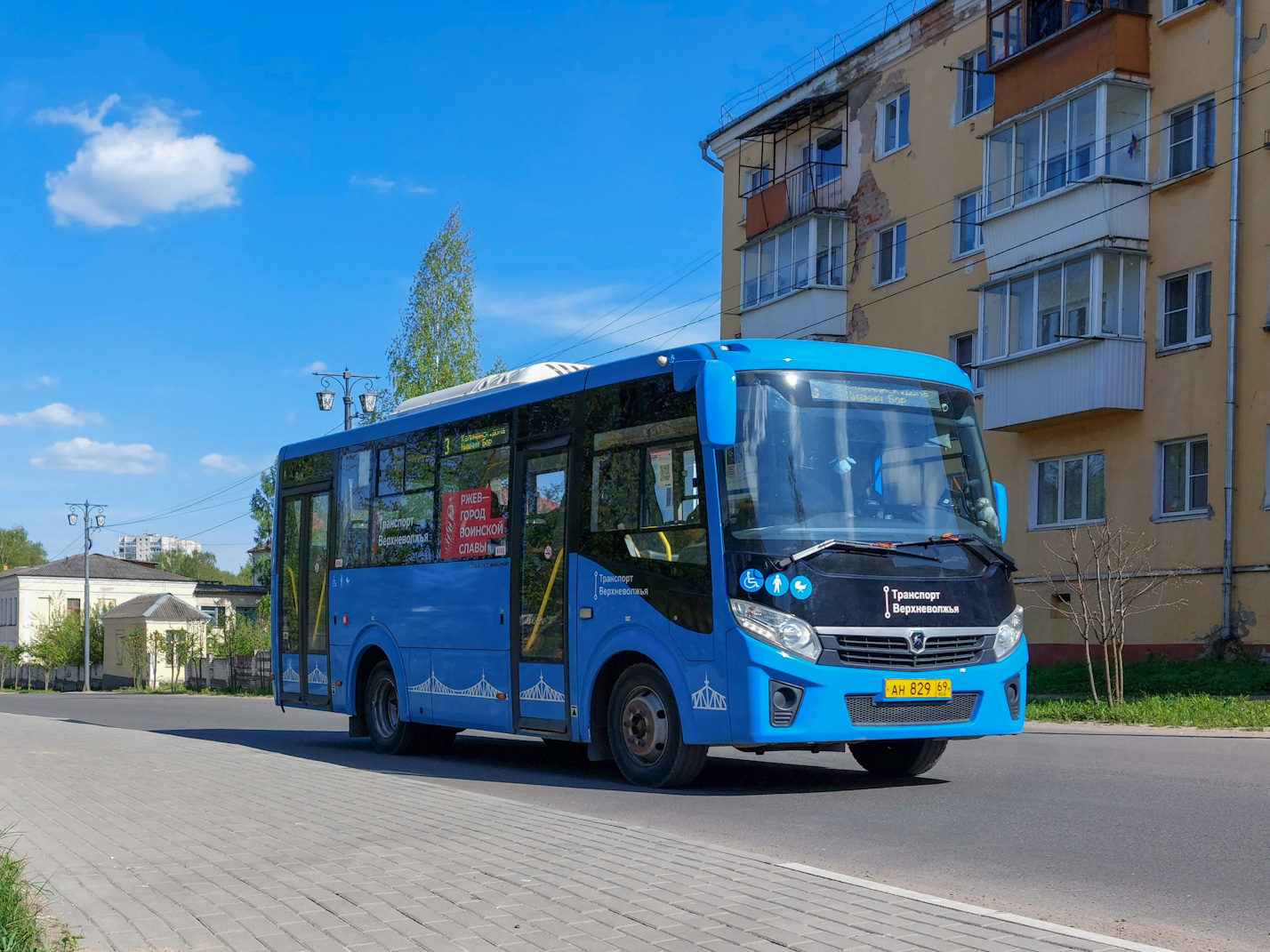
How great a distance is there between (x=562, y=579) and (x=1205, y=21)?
64.4 feet

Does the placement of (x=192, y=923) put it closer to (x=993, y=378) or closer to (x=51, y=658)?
(x=993, y=378)

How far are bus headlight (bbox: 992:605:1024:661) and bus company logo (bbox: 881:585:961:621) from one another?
0.55 meters

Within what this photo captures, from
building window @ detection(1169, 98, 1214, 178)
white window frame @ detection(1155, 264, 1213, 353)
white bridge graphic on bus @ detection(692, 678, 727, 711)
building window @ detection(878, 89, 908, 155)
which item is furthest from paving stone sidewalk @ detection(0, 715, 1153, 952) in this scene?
building window @ detection(878, 89, 908, 155)

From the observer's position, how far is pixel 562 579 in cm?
1173

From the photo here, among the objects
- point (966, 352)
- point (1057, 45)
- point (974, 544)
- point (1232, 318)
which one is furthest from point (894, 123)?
point (974, 544)

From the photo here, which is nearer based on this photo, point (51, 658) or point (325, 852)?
point (325, 852)

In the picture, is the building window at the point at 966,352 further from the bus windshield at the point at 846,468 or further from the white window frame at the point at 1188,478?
the bus windshield at the point at 846,468

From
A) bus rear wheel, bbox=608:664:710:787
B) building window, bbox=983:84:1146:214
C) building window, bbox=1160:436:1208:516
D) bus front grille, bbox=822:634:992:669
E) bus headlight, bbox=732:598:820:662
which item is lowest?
bus rear wheel, bbox=608:664:710:787

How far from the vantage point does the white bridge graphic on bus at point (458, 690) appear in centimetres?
1270

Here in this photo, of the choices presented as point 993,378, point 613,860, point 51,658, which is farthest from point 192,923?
point 51,658

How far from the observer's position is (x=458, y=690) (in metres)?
13.3

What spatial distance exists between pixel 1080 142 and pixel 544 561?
19148mm

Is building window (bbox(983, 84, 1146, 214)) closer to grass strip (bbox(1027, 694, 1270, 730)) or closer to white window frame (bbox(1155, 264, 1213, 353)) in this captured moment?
white window frame (bbox(1155, 264, 1213, 353))

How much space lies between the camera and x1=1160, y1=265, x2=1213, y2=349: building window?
82.7ft
